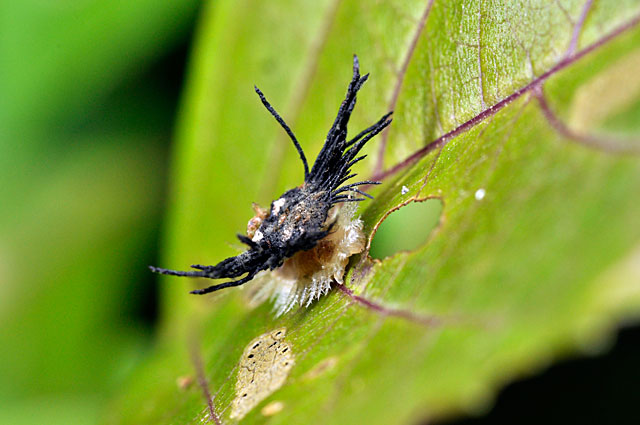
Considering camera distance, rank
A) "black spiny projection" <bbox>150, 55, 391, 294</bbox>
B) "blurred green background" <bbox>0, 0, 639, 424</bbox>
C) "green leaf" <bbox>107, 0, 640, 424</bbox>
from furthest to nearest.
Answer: "blurred green background" <bbox>0, 0, 639, 424</bbox>, "black spiny projection" <bbox>150, 55, 391, 294</bbox>, "green leaf" <bbox>107, 0, 640, 424</bbox>

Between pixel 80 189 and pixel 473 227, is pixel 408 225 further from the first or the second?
pixel 80 189

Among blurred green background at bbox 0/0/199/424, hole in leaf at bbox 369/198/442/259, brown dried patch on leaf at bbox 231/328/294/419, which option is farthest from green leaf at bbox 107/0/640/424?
blurred green background at bbox 0/0/199/424

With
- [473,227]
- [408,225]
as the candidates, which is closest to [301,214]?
[473,227]

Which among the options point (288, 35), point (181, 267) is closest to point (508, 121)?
point (288, 35)

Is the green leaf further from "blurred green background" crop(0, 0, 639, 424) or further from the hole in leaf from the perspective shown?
"blurred green background" crop(0, 0, 639, 424)

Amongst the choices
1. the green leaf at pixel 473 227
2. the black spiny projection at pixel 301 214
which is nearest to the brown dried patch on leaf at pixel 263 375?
the green leaf at pixel 473 227

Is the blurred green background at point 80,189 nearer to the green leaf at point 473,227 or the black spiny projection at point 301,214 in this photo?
the green leaf at point 473,227
